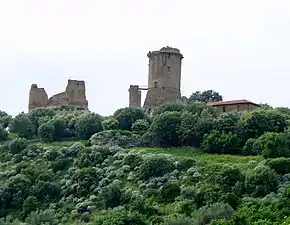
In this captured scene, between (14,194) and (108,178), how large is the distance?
7656 mm

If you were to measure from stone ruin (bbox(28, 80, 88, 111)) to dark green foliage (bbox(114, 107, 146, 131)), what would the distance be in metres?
12.3

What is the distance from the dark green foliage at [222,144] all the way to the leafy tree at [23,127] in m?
24.0

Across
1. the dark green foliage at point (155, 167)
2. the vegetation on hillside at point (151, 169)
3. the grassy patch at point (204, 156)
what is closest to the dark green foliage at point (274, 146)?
the vegetation on hillside at point (151, 169)

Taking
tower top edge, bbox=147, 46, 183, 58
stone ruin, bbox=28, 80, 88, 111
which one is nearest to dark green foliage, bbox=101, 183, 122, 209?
tower top edge, bbox=147, 46, 183, 58

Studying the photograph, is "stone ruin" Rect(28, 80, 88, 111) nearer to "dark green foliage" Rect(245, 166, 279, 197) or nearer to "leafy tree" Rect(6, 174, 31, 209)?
"leafy tree" Rect(6, 174, 31, 209)

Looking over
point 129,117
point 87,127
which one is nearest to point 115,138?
point 87,127

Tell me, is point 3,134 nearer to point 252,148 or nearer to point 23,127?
point 23,127

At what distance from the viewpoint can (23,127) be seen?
268 feet

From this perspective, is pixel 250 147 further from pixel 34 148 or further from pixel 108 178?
pixel 34 148

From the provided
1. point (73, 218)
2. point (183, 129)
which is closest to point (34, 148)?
point (183, 129)

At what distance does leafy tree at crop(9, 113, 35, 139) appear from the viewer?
81062 millimetres

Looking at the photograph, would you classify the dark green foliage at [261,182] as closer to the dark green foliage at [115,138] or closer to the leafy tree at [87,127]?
the dark green foliage at [115,138]

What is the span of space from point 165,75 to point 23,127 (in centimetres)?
1671

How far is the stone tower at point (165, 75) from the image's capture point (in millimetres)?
82375
